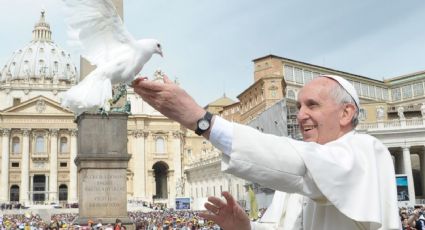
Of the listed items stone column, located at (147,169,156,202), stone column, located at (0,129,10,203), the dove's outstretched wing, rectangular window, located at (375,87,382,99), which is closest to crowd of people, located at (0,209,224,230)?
the dove's outstretched wing

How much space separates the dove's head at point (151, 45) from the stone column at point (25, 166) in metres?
82.2

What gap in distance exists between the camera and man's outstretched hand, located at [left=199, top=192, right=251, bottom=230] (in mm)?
2299

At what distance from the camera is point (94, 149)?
17.1 meters

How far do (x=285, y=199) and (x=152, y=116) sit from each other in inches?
3386

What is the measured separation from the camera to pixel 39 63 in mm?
120062

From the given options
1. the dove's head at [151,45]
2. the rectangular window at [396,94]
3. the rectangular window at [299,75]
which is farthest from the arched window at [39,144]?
the dove's head at [151,45]

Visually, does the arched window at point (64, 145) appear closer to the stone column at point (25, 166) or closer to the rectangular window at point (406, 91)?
the stone column at point (25, 166)

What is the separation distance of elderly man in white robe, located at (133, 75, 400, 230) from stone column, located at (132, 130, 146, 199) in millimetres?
82717

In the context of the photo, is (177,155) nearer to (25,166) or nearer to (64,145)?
(64,145)

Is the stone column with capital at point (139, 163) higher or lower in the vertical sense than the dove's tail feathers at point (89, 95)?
higher

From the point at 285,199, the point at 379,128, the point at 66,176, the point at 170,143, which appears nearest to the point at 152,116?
the point at 170,143

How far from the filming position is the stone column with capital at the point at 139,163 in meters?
84.0

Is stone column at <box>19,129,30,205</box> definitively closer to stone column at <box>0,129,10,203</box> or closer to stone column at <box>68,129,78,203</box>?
stone column at <box>0,129,10,203</box>

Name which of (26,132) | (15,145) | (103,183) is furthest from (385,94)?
(103,183)
